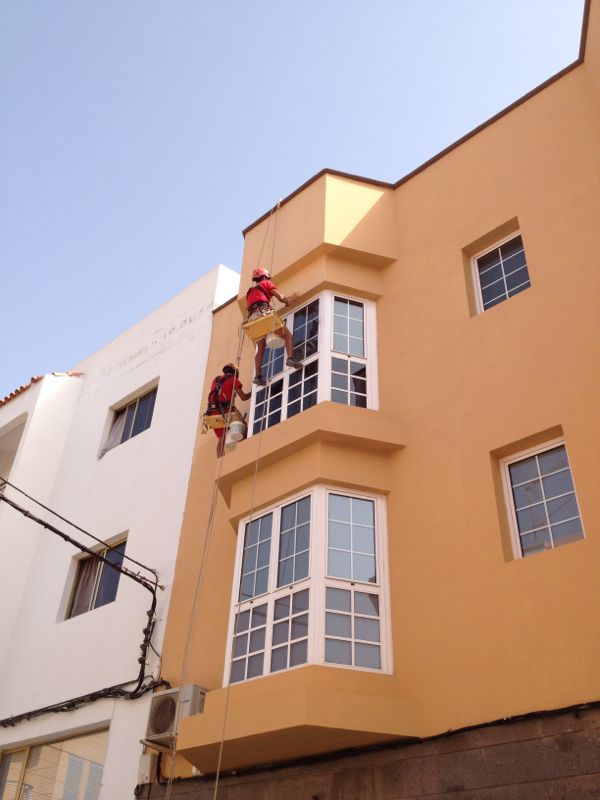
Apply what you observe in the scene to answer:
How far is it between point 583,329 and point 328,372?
337 cm

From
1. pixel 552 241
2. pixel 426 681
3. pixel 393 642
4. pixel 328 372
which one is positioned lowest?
pixel 426 681

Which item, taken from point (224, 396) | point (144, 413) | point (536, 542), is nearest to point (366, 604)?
point (536, 542)

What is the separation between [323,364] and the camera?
10.5m

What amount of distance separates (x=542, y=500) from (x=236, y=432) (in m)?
4.52

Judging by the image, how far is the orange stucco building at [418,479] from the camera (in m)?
7.43

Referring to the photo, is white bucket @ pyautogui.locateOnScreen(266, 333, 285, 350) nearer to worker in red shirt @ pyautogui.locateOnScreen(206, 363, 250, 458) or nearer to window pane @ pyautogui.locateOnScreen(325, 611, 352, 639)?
worker in red shirt @ pyautogui.locateOnScreen(206, 363, 250, 458)

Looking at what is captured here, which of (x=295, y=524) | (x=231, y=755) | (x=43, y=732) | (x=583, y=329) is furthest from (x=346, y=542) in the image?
(x=43, y=732)

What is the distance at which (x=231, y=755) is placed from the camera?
27.1 ft

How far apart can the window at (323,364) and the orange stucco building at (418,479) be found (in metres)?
0.03

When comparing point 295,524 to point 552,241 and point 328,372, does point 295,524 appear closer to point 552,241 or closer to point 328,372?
point 328,372

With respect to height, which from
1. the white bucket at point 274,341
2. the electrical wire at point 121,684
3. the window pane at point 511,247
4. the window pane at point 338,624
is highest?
the window pane at point 511,247

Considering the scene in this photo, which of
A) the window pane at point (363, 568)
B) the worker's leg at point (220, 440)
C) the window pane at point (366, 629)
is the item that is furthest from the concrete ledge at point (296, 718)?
the worker's leg at point (220, 440)

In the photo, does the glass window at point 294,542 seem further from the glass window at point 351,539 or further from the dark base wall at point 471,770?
the dark base wall at point 471,770

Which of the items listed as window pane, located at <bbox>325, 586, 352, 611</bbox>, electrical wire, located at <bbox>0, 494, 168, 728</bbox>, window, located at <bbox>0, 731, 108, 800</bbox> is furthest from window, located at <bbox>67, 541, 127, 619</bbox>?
window pane, located at <bbox>325, 586, 352, 611</bbox>
